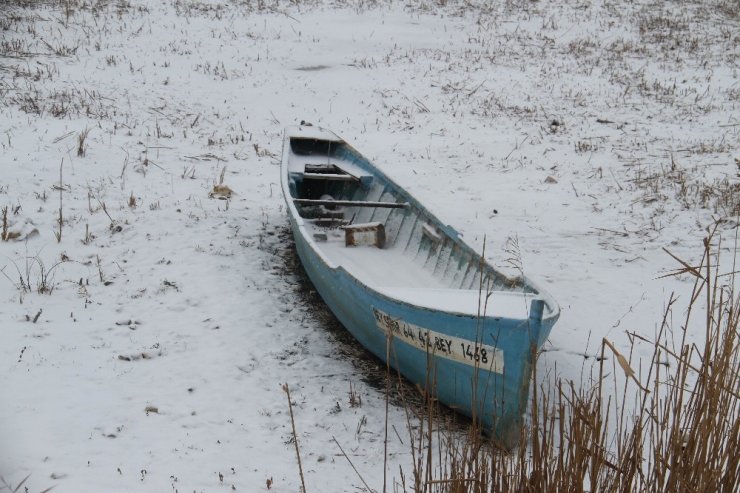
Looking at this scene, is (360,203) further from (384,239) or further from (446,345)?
(446,345)

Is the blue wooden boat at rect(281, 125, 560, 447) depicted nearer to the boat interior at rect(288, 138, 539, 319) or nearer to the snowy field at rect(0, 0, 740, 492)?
the boat interior at rect(288, 138, 539, 319)

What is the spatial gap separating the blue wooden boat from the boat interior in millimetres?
13

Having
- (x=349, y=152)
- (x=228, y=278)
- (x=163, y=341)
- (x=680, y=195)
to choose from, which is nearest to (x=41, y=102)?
(x=349, y=152)

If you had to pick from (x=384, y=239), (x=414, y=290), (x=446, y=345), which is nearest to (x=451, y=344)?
(x=446, y=345)

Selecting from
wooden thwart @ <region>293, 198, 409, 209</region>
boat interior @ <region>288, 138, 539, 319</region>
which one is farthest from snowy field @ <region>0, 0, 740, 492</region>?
wooden thwart @ <region>293, 198, 409, 209</region>

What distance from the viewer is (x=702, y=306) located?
6207 mm

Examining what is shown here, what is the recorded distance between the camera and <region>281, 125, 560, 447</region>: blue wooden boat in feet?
13.0

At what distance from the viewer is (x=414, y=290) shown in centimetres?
486

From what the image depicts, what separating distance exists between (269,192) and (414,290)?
4.72 meters

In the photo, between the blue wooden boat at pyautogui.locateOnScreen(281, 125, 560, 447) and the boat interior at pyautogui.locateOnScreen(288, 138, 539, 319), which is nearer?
the blue wooden boat at pyautogui.locateOnScreen(281, 125, 560, 447)

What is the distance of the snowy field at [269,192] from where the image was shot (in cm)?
443

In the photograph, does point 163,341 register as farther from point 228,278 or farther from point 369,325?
point 369,325

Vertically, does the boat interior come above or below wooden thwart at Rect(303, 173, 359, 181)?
below

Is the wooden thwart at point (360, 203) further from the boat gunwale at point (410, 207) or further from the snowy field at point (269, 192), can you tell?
the snowy field at point (269, 192)
